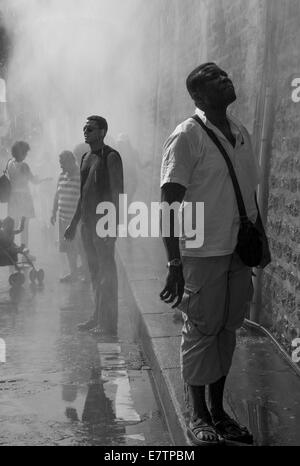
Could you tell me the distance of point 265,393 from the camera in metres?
4.77

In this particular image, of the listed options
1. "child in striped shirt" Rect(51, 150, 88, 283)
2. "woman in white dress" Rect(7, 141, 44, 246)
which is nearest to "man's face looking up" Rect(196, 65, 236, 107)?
"child in striped shirt" Rect(51, 150, 88, 283)

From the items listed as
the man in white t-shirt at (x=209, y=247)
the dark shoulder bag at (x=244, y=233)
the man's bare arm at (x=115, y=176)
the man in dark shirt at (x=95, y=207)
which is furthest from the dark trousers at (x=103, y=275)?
the dark shoulder bag at (x=244, y=233)

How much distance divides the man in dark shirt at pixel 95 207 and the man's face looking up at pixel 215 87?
3001 millimetres

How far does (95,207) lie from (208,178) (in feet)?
10.3

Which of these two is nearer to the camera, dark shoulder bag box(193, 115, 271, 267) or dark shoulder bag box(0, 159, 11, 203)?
dark shoulder bag box(193, 115, 271, 267)

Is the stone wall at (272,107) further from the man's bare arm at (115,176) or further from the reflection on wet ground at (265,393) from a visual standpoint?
the man's bare arm at (115,176)

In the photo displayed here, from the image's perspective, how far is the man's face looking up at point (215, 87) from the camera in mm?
3844

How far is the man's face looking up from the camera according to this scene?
12.6 feet

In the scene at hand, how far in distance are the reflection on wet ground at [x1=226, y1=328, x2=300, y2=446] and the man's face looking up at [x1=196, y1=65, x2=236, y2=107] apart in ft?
5.22

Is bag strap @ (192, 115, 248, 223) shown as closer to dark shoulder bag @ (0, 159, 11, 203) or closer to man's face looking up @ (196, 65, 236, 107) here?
man's face looking up @ (196, 65, 236, 107)

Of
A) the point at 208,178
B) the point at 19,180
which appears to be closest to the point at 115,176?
the point at 208,178

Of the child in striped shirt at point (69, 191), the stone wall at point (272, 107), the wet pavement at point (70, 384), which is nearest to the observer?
the wet pavement at point (70, 384)

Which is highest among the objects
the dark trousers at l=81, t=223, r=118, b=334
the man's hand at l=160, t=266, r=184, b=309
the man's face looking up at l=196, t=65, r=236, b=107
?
the man's face looking up at l=196, t=65, r=236, b=107

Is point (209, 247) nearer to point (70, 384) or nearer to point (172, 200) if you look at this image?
point (172, 200)
